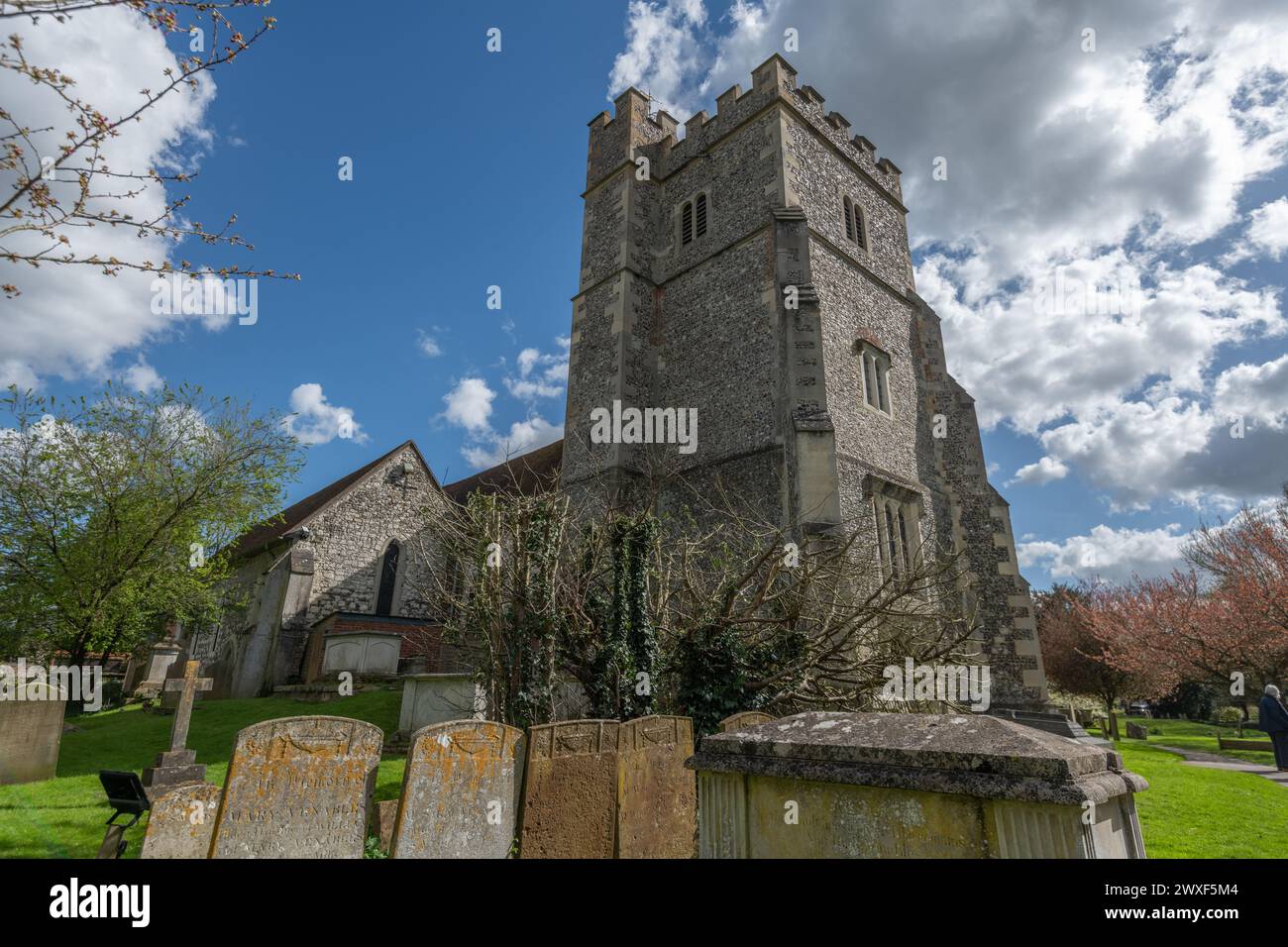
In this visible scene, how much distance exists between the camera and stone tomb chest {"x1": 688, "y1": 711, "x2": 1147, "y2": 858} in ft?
7.15

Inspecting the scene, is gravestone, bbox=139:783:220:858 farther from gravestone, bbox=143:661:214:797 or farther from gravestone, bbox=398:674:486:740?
gravestone, bbox=398:674:486:740

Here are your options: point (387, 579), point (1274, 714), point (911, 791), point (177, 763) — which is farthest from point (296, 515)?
point (1274, 714)

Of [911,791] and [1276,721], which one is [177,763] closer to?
[911,791]

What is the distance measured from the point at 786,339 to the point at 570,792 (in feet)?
33.2

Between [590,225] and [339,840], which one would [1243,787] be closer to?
[339,840]

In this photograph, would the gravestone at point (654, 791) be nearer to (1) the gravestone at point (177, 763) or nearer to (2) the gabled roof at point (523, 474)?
(1) the gravestone at point (177, 763)

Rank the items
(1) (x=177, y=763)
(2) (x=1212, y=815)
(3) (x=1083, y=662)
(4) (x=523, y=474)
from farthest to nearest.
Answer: (3) (x=1083, y=662) → (4) (x=523, y=474) → (2) (x=1212, y=815) → (1) (x=177, y=763)

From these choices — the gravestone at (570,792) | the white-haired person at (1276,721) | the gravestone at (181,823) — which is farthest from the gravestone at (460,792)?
the white-haired person at (1276,721)

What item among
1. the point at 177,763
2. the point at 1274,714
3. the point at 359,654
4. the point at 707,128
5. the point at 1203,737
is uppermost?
the point at 707,128

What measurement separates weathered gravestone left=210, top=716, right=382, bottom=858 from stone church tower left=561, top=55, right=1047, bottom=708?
822 cm

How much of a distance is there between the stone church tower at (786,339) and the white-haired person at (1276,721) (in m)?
3.36

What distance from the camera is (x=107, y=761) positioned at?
404 inches

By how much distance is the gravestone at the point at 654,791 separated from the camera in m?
4.92

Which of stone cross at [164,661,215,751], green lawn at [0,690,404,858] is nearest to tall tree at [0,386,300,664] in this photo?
green lawn at [0,690,404,858]
